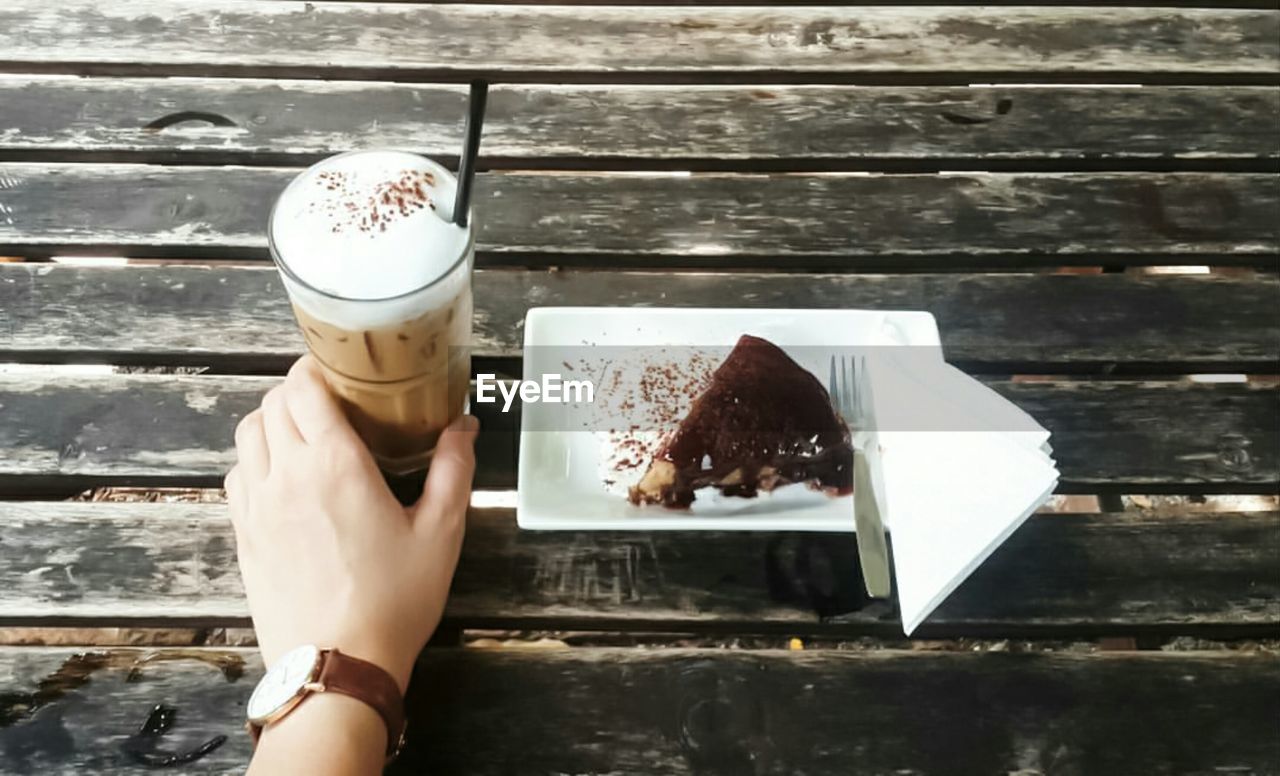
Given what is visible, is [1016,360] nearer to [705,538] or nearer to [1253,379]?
[1253,379]

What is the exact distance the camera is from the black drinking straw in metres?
0.72

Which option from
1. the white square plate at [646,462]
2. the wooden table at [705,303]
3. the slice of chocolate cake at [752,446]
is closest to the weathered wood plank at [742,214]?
the wooden table at [705,303]

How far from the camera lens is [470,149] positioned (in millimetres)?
725

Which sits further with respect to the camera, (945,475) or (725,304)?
(725,304)

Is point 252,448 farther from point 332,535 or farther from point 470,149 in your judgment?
point 470,149

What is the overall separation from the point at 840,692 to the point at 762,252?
0.49 metres

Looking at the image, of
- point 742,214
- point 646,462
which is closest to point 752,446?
point 646,462

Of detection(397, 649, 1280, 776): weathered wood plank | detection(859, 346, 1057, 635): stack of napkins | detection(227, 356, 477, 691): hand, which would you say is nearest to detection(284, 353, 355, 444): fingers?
detection(227, 356, 477, 691): hand

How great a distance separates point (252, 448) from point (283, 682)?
222 mm

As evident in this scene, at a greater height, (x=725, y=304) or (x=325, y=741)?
(x=725, y=304)

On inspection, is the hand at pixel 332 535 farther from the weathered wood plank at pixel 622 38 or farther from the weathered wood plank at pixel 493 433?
the weathered wood plank at pixel 622 38

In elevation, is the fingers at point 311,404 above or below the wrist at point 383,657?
above

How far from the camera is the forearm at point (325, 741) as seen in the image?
72 centimetres

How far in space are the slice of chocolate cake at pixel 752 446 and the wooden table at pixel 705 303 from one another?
0.17 ft
